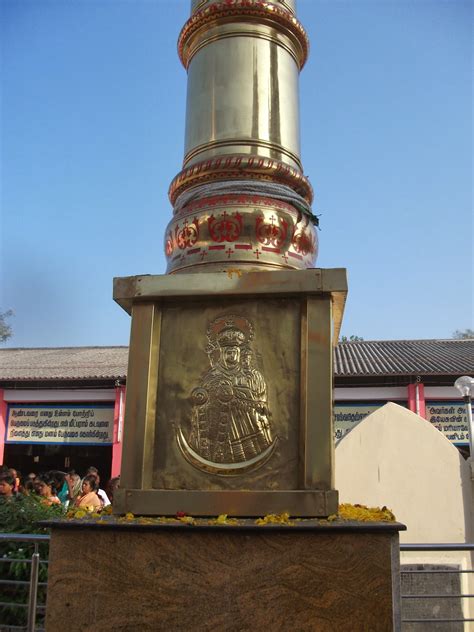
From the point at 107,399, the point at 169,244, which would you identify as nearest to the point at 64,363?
the point at 107,399

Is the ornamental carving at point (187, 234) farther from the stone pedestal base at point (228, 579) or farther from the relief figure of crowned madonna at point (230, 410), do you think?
the stone pedestal base at point (228, 579)

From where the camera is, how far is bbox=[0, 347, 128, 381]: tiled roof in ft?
51.3

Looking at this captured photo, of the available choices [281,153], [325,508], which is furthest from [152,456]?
[281,153]

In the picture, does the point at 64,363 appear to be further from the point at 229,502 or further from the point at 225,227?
the point at 229,502

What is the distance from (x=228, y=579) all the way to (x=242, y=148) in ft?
5.92

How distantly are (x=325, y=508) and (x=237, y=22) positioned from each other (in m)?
2.26

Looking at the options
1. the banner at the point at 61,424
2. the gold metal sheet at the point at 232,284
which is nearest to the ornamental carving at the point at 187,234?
the gold metal sheet at the point at 232,284

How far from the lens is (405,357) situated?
16641 millimetres

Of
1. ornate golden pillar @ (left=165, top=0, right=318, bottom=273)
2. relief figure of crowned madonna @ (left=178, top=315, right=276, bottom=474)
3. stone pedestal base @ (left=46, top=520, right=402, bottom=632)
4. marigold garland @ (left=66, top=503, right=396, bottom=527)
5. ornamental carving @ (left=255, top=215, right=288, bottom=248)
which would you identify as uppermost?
ornate golden pillar @ (left=165, top=0, right=318, bottom=273)

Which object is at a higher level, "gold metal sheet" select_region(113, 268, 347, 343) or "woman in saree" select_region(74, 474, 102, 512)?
"gold metal sheet" select_region(113, 268, 347, 343)

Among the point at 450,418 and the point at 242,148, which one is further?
the point at 450,418

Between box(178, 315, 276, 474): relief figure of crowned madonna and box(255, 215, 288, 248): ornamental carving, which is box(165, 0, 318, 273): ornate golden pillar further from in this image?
box(178, 315, 276, 474): relief figure of crowned madonna

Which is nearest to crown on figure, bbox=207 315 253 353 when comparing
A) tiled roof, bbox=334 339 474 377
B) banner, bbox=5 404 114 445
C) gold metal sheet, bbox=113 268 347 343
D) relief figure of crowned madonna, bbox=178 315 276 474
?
relief figure of crowned madonna, bbox=178 315 276 474

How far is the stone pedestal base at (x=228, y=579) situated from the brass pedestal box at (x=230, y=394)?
141 mm
